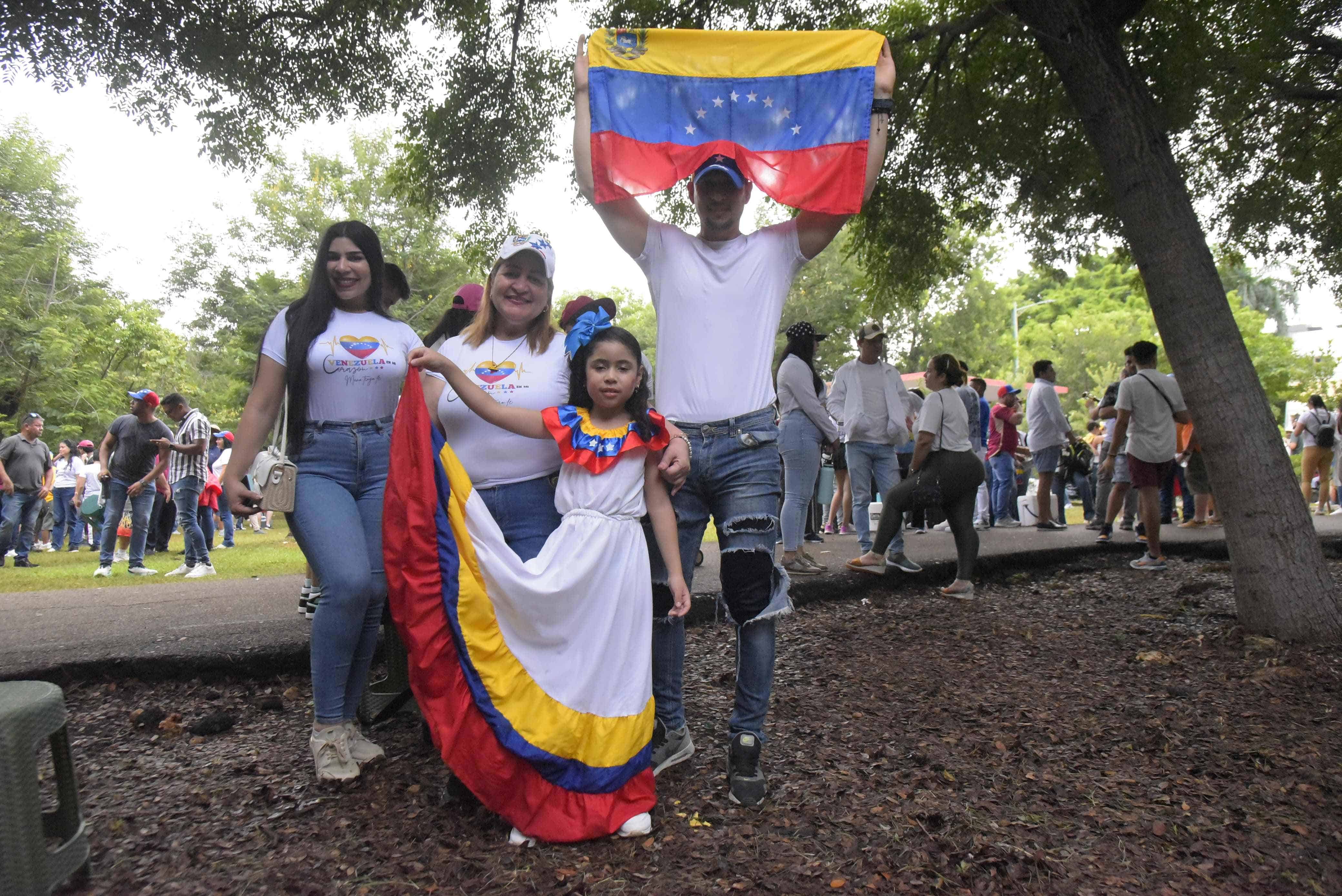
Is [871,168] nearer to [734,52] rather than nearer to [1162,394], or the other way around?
[734,52]

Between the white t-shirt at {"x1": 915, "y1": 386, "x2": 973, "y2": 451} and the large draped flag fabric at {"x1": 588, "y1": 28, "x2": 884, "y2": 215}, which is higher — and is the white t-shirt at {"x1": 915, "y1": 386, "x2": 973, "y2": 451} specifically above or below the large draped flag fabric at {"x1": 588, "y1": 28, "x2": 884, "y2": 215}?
below

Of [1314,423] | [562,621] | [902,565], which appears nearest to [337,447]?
[562,621]

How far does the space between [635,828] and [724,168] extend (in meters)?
2.18

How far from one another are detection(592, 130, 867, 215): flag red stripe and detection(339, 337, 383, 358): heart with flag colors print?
99 cm

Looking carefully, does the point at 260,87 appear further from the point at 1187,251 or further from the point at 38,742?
the point at 1187,251

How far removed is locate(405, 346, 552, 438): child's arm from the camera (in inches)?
120

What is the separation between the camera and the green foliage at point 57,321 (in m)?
27.8

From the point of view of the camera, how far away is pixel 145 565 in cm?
1062

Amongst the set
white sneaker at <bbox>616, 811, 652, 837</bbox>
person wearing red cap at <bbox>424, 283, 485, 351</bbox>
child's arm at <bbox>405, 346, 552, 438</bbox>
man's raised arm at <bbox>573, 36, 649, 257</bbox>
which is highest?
man's raised arm at <bbox>573, 36, 649, 257</bbox>

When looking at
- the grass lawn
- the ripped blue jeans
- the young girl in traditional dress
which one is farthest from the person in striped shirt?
the ripped blue jeans

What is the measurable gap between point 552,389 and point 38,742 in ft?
5.79

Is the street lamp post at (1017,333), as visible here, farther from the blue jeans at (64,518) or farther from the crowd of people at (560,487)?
the crowd of people at (560,487)

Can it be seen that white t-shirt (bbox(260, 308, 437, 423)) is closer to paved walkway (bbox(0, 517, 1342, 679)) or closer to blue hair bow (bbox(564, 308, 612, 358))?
blue hair bow (bbox(564, 308, 612, 358))

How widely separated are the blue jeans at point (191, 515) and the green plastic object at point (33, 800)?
7955 millimetres
